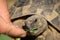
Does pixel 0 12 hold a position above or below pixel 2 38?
below

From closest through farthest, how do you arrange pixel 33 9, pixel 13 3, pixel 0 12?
pixel 0 12 → pixel 33 9 → pixel 13 3

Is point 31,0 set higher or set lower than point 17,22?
higher

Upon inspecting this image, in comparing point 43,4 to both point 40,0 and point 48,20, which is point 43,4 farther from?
point 48,20

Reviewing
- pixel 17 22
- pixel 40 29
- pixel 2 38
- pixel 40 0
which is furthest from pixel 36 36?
pixel 2 38

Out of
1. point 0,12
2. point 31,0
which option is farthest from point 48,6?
point 0,12

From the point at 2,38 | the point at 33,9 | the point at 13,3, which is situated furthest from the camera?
the point at 13,3

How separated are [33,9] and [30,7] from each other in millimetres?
38

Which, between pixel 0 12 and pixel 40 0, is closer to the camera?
pixel 0 12

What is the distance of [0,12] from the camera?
1.28 metres

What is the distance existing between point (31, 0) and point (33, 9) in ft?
0.33

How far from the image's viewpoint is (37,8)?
1.43m

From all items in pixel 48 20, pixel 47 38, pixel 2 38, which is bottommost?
pixel 47 38

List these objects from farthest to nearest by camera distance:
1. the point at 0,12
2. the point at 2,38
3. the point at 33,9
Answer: the point at 33,9 < the point at 0,12 < the point at 2,38

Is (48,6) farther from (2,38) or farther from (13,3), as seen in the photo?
(2,38)
